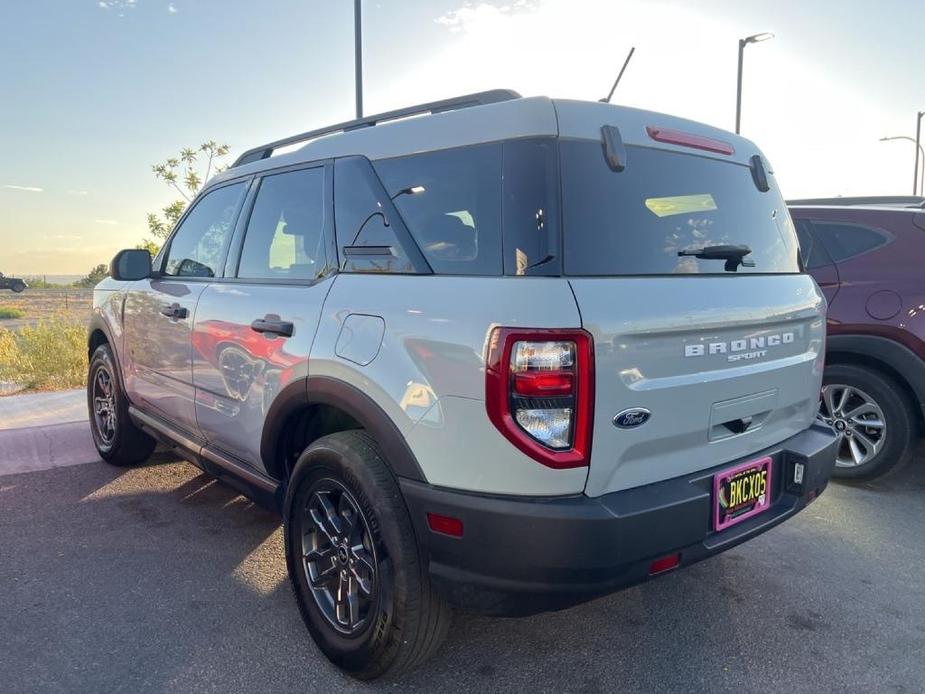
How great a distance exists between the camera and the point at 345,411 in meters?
2.30

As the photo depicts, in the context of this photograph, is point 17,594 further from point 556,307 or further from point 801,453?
point 801,453

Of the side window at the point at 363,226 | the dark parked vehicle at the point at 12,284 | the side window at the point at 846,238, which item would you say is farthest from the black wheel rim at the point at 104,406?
the dark parked vehicle at the point at 12,284

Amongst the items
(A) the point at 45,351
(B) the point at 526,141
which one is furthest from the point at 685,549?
(A) the point at 45,351

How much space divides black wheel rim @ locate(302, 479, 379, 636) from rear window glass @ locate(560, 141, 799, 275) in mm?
1169

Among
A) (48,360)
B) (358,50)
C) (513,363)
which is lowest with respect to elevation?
(48,360)

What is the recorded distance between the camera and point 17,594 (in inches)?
115

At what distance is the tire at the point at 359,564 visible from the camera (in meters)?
2.11

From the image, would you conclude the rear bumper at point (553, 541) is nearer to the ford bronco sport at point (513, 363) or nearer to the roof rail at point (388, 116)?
the ford bronco sport at point (513, 363)

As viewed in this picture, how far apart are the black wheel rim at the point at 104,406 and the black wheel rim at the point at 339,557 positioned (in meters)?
2.63

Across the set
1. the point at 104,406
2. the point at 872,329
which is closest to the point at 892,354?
the point at 872,329

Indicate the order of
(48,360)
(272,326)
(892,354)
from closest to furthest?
(272,326)
(892,354)
(48,360)

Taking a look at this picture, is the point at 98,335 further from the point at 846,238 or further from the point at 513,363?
the point at 846,238

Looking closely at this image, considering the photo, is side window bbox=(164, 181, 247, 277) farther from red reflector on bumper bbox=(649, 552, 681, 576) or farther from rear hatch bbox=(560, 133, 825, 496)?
red reflector on bumper bbox=(649, 552, 681, 576)

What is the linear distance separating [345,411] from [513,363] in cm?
74
